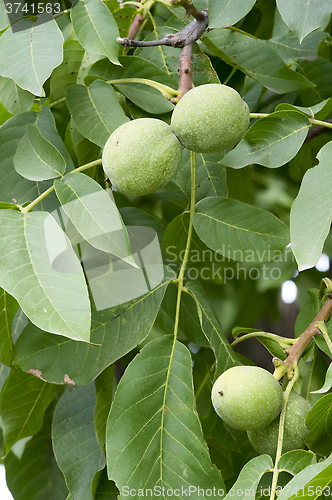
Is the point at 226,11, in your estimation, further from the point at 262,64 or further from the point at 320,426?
the point at 320,426

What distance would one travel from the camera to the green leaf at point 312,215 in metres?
A: 0.52

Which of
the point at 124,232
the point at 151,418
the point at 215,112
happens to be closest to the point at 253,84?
Answer: the point at 215,112

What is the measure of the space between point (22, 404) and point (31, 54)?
597mm

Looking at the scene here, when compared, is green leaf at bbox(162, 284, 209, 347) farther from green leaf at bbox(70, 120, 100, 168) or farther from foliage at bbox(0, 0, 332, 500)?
green leaf at bbox(70, 120, 100, 168)

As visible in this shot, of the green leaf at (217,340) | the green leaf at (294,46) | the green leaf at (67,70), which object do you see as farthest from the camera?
the green leaf at (294,46)

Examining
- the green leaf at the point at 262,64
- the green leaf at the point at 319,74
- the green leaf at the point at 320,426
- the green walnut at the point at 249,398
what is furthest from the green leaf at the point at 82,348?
the green leaf at the point at 319,74

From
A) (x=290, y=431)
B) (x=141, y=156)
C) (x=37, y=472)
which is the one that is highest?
(x=141, y=156)

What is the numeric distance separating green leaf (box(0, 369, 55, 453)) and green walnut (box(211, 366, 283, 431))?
397 millimetres

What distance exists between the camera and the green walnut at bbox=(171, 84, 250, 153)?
559 millimetres

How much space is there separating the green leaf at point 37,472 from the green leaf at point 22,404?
0.41 ft

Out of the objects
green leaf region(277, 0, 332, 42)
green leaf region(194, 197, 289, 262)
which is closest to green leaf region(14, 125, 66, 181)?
green leaf region(194, 197, 289, 262)

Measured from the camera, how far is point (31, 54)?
62 centimetres

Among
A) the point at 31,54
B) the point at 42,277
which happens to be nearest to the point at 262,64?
the point at 31,54

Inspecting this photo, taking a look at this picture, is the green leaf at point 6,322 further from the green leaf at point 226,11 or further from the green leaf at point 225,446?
the green leaf at point 226,11
